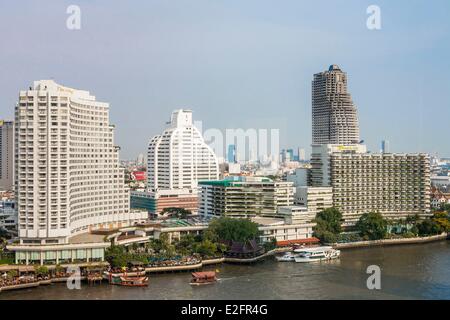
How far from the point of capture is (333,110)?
3853 centimetres

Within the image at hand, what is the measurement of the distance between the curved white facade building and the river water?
1127 centimetres

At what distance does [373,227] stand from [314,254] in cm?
425

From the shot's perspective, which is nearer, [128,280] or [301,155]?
[128,280]

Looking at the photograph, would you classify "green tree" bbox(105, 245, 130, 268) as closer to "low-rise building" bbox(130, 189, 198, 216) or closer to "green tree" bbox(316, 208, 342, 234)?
"green tree" bbox(316, 208, 342, 234)

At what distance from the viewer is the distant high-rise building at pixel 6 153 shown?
102ft

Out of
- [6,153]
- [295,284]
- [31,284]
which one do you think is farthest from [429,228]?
[6,153]

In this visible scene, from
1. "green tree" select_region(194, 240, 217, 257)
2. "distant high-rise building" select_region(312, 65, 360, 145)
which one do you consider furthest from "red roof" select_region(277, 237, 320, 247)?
"distant high-rise building" select_region(312, 65, 360, 145)

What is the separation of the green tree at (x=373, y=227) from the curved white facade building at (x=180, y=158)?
9193 mm

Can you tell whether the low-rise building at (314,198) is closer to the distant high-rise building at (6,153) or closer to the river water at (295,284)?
the river water at (295,284)

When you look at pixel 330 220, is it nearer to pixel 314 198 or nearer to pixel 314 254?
pixel 314 198

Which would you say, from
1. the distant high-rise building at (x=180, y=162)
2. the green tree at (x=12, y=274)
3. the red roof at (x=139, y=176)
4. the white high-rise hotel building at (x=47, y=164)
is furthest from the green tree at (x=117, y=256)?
the red roof at (x=139, y=176)

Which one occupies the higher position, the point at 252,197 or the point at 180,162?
the point at 180,162

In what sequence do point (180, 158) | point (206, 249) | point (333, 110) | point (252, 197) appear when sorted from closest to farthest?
point (206, 249), point (252, 197), point (180, 158), point (333, 110)

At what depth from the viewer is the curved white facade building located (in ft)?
85.6
